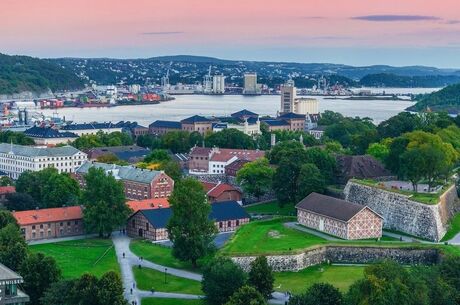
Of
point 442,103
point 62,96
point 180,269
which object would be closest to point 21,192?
point 180,269

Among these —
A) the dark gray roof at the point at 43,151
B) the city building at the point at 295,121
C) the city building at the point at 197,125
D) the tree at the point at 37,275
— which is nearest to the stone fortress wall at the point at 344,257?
the tree at the point at 37,275

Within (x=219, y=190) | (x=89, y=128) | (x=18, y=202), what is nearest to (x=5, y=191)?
(x=18, y=202)

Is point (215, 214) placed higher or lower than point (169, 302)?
higher

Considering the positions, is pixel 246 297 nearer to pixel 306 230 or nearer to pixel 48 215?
pixel 306 230

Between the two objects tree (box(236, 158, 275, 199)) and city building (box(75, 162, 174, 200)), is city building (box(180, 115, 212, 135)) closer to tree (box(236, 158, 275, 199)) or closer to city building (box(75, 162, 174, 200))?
city building (box(75, 162, 174, 200))

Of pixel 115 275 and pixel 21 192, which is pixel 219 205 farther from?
pixel 115 275
